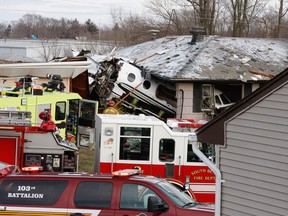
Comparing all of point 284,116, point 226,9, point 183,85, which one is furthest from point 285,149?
point 226,9

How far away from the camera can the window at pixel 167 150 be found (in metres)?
15.1

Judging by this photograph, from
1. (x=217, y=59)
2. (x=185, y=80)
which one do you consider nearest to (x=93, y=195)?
(x=185, y=80)

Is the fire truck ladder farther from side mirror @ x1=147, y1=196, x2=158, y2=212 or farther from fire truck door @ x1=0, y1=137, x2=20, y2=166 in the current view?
side mirror @ x1=147, y1=196, x2=158, y2=212

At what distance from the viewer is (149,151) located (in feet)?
49.3

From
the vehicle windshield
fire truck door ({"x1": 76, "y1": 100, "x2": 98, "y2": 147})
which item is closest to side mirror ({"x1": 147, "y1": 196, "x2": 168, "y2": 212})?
the vehicle windshield

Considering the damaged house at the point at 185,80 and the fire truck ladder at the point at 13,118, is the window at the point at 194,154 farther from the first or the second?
the damaged house at the point at 185,80

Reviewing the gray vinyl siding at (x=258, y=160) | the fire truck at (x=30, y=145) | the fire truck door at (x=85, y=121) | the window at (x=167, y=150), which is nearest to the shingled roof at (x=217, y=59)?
the fire truck door at (x=85, y=121)

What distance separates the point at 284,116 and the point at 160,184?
10.6 ft

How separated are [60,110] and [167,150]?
5.24 m

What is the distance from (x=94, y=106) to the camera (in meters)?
22.2

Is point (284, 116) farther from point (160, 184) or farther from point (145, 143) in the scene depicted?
point (145, 143)

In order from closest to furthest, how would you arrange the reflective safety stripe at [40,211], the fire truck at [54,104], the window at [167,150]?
the reflective safety stripe at [40,211] < the window at [167,150] < the fire truck at [54,104]

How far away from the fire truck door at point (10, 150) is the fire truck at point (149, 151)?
1.86 metres

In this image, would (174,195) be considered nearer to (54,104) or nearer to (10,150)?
(10,150)
